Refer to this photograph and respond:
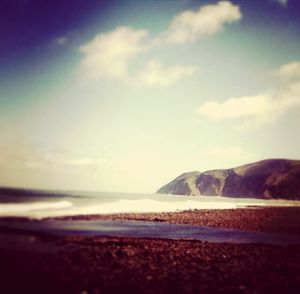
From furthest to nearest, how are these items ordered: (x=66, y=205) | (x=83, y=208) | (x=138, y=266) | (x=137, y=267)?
(x=66, y=205)
(x=83, y=208)
(x=138, y=266)
(x=137, y=267)

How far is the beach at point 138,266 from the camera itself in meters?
11.1

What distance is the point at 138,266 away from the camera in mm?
13812

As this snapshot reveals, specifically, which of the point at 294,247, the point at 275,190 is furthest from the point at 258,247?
the point at 275,190

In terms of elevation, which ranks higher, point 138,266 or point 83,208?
point 138,266

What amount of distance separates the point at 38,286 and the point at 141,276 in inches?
163

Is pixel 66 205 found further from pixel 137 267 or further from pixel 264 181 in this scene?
pixel 264 181

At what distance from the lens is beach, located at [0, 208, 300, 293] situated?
11109mm

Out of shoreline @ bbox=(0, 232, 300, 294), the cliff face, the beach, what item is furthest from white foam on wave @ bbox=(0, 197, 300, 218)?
the cliff face

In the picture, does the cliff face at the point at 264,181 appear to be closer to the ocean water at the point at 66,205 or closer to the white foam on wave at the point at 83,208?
the ocean water at the point at 66,205

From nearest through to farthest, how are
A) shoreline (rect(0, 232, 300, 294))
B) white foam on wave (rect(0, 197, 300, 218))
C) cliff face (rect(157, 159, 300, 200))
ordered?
shoreline (rect(0, 232, 300, 294)), white foam on wave (rect(0, 197, 300, 218)), cliff face (rect(157, 159, 300, 200))

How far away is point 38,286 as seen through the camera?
10.5 m

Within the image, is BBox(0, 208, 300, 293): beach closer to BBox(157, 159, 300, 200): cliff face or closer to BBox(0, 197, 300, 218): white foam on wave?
BBox(0, 197, 300, 218): white foam on wave

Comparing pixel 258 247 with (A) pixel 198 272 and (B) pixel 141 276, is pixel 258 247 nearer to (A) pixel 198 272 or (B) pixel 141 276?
(A) pixel 198 272

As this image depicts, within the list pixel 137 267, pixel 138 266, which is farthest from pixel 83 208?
pixel 137 267
